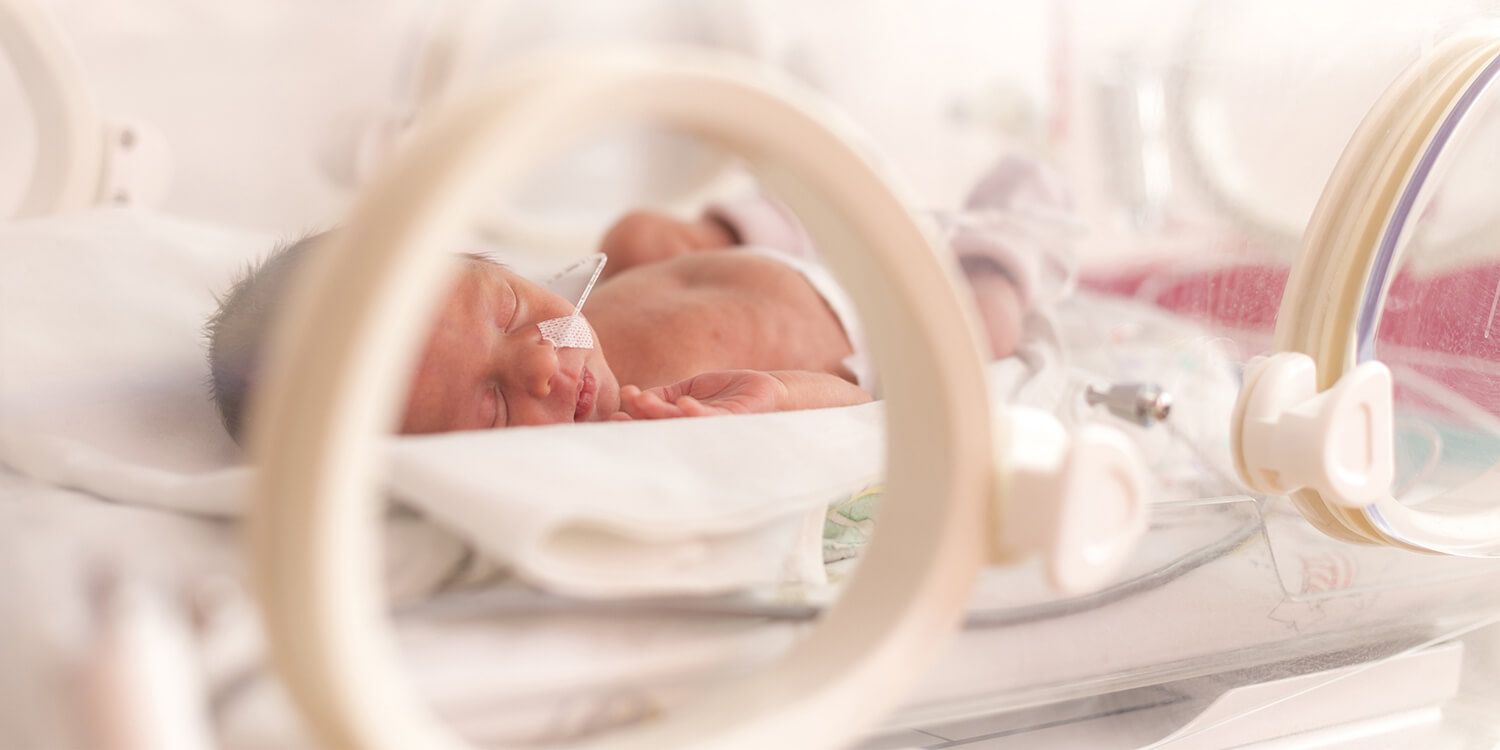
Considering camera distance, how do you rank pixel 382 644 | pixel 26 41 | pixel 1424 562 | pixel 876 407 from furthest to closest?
pixel 26 41 → pixel 1424 562 → pixel 876 407 → pixel 382 644

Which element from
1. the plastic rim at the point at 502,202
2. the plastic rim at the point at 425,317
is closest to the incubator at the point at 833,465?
the plastic rim at the point at 425,317

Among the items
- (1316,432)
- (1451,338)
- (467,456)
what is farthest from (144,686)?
(1451,338)

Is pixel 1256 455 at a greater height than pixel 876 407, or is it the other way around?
pixel 1256 455

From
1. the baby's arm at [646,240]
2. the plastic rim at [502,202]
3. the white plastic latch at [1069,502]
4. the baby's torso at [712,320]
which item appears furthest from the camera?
the plastic rim at [502,202]

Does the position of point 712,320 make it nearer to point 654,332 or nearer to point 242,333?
point 654,332

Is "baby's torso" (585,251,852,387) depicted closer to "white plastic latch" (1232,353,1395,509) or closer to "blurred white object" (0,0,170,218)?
"white plastic latch" (1232,353,1395,509)

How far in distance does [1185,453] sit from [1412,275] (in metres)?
0.18

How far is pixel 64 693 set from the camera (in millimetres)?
404

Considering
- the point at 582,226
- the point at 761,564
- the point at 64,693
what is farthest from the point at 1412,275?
the point at 582,226

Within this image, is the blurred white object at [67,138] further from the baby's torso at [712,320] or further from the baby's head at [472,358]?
the baby's torso at [712,320]

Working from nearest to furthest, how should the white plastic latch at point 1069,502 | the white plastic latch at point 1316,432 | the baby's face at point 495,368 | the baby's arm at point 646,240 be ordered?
the white plastic latch at point 1069,502
the white plastic latch at point 1316,432
the baby's face at point 495,368
the baby's arm at point 646,240

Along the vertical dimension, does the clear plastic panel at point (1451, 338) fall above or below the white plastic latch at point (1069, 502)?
above

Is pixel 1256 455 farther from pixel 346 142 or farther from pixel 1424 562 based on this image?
pixel 346 142

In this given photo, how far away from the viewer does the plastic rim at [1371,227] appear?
25.6 inches
